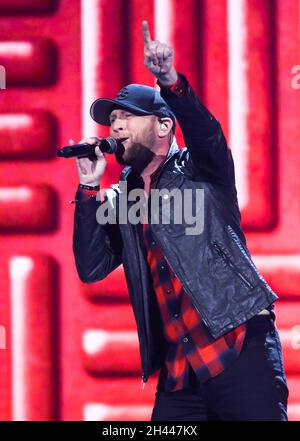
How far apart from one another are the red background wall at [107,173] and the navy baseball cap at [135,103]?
1.14ft

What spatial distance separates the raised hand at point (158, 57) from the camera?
122cm

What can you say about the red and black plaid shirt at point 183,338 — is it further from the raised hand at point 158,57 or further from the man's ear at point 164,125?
the raised hand at point 158,57

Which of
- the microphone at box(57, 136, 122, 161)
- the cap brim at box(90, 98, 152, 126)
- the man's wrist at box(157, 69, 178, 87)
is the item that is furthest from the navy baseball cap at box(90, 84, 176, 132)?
the man's wrist at box(157, 69, 178, 87)

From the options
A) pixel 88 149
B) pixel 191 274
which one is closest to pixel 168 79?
pixel 88 149

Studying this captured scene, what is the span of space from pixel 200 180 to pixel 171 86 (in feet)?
0.71

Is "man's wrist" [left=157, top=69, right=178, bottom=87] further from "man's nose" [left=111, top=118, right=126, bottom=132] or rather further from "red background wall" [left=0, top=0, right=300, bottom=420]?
"red background wall" [left=0, top=0, right=300, bottom=420]

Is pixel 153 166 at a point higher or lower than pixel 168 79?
lower

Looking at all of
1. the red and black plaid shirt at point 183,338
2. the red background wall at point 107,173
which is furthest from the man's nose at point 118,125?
the red background wall at point 107,173

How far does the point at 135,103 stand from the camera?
1.55 m

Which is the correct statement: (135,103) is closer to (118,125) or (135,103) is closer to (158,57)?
(118,125)

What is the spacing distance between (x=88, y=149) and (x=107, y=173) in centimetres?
55

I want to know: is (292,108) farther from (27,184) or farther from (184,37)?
(27,184)
